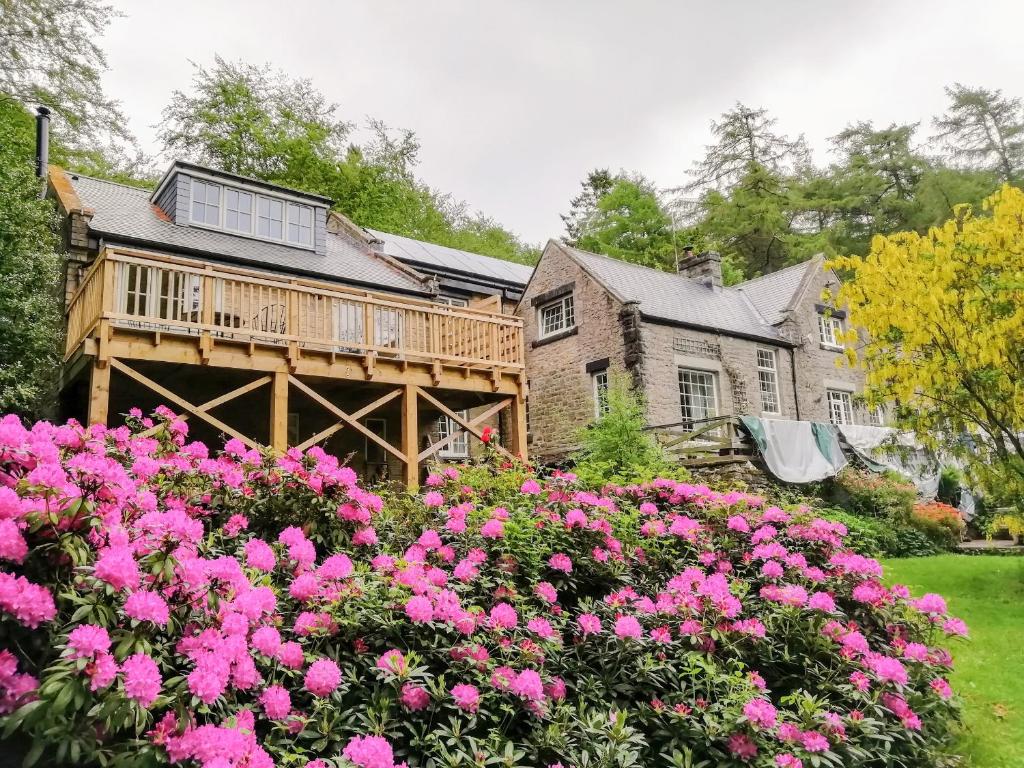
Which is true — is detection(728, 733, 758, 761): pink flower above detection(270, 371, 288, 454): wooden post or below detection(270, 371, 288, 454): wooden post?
below

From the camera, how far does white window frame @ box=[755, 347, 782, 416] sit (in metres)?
20.1

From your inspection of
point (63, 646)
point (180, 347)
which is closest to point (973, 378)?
point (63, 646)

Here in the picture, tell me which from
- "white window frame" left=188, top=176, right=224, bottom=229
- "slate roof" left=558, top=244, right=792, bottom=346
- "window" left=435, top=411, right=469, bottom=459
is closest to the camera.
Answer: "white window frame" left=188, top=176, right=224, bottom=229

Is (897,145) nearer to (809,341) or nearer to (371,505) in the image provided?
(809,341)

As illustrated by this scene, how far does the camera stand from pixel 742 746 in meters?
3.53

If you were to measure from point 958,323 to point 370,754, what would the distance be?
9.34 metres

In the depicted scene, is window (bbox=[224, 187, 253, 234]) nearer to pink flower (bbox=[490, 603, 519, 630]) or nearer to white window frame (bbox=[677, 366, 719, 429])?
white window frame (bbox=[677, 366, 719, 429])

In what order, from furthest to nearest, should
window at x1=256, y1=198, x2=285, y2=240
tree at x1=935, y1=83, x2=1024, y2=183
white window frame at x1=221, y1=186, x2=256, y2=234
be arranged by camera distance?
tree at x1=935, y1=83, x2=1024, y2=183, window at x1=256, y1=198, x2=285, y2=240, white window frame at x1=221, y1=186, x2=256, y2=234

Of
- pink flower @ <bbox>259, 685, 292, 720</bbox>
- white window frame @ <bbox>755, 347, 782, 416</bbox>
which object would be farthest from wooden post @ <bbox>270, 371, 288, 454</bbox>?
white window frame @ <bbox>755, 347, 782, 416</bbox>

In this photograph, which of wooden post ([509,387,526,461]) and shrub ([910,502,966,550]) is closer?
wooden post ([509,387,526,461])

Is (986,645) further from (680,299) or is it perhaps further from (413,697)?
(680,299)

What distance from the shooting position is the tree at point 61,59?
20.3m

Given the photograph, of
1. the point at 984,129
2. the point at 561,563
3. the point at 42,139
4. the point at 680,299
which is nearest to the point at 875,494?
the point at 680,299

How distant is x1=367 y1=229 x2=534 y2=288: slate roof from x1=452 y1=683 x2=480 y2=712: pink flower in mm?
18348
